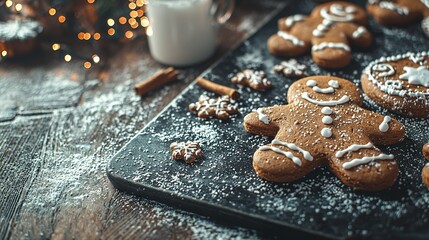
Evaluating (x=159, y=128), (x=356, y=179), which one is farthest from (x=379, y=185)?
(x=159, y=128)

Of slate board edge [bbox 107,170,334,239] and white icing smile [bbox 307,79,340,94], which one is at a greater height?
white icing smile [bbox 307,79,340,94]

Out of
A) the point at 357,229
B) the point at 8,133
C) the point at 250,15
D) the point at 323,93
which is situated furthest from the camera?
the point at 250,15

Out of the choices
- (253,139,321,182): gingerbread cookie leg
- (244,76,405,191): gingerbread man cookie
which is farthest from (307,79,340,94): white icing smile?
(253,139,321,182): gingerbread cookie leg

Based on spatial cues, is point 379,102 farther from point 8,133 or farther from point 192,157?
point 8,133

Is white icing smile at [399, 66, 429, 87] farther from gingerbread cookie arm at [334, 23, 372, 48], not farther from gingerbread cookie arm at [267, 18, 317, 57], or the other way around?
gingerbread cookie arm at [267, 18, 317, 57]

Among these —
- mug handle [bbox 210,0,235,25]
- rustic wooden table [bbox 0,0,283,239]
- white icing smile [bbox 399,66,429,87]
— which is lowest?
rustic wooden table [bbox 0,0,283,239]
